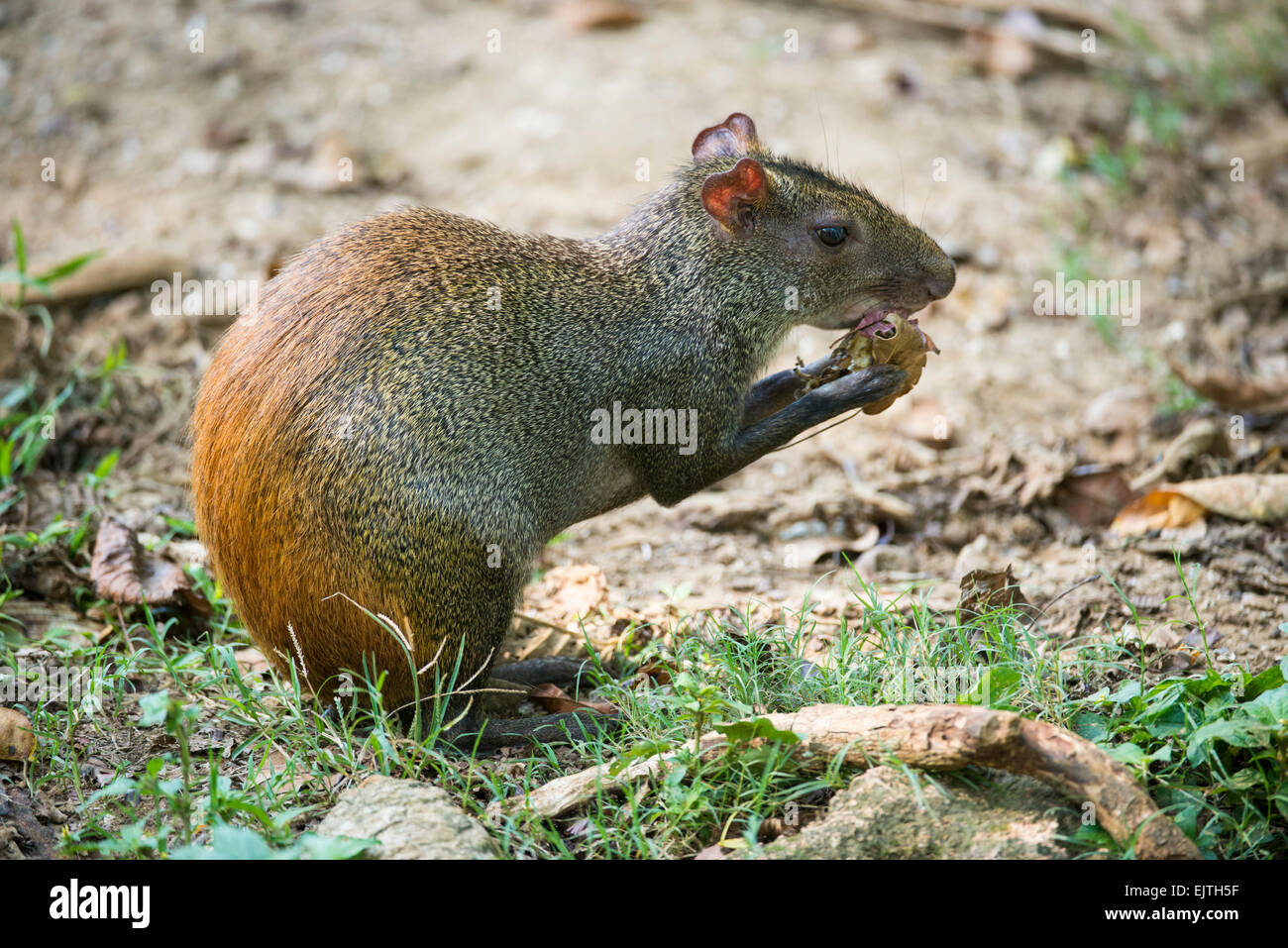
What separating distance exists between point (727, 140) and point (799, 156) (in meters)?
3.00

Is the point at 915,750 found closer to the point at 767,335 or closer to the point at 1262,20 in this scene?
the point at 767,335

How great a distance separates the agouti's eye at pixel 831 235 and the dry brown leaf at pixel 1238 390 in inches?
87.9

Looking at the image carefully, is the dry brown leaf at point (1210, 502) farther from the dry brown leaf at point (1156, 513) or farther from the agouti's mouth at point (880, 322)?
the agouti's mouth at point (880, 322)

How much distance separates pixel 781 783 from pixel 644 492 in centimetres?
152

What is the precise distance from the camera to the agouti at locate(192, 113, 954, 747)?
3.83 metres

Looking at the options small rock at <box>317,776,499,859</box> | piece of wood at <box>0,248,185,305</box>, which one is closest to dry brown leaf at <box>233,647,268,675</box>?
small rock at <box>317,776,499,859</box>

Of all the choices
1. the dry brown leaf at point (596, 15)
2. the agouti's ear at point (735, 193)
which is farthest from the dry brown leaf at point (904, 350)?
the dry brown leaf at point (596, 15)

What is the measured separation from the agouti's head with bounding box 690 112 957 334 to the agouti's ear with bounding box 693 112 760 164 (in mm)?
100

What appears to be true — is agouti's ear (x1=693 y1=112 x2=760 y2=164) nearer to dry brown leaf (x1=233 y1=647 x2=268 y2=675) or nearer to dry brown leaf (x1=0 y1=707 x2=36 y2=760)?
dry brown leaf (x1=233 y1=647 x2=268 y2=675)

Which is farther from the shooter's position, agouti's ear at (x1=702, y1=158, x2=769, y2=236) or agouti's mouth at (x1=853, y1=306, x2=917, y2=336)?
agouti's mouth at (x1=853, y1=306, x2=917, y2=336)

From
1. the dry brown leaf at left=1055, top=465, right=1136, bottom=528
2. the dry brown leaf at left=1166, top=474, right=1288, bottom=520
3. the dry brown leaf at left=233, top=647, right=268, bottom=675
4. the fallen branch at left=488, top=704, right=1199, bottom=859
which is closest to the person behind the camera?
the fallen branch at left=488, top=704, right=1199, bottom=859

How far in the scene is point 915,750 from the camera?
3270 mm

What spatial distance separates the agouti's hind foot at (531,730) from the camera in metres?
4.08
